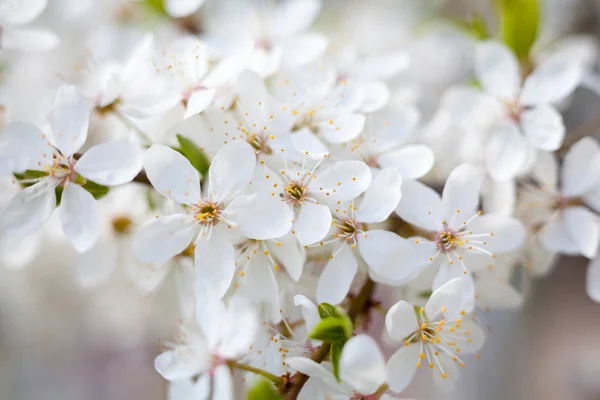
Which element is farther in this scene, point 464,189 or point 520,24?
point 520,24

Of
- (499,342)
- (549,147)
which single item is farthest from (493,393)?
(549,147)

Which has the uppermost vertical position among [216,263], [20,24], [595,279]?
[20,24]

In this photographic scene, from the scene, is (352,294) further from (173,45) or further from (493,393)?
(493,393)

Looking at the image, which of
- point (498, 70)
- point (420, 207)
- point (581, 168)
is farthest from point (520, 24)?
point (420, 207)

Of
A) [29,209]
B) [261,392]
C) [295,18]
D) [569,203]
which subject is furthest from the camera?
[295,18]

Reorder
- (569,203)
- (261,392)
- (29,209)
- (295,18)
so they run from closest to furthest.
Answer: (261,392) < (29,209) < (569,203) < (295,18)

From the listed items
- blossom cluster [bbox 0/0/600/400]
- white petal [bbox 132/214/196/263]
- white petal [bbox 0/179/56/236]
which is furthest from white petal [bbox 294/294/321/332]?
white petal [bbox 0/179/56/236]

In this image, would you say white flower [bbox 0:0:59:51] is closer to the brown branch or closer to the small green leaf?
the small green leaf

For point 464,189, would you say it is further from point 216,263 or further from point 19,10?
point 19,10
